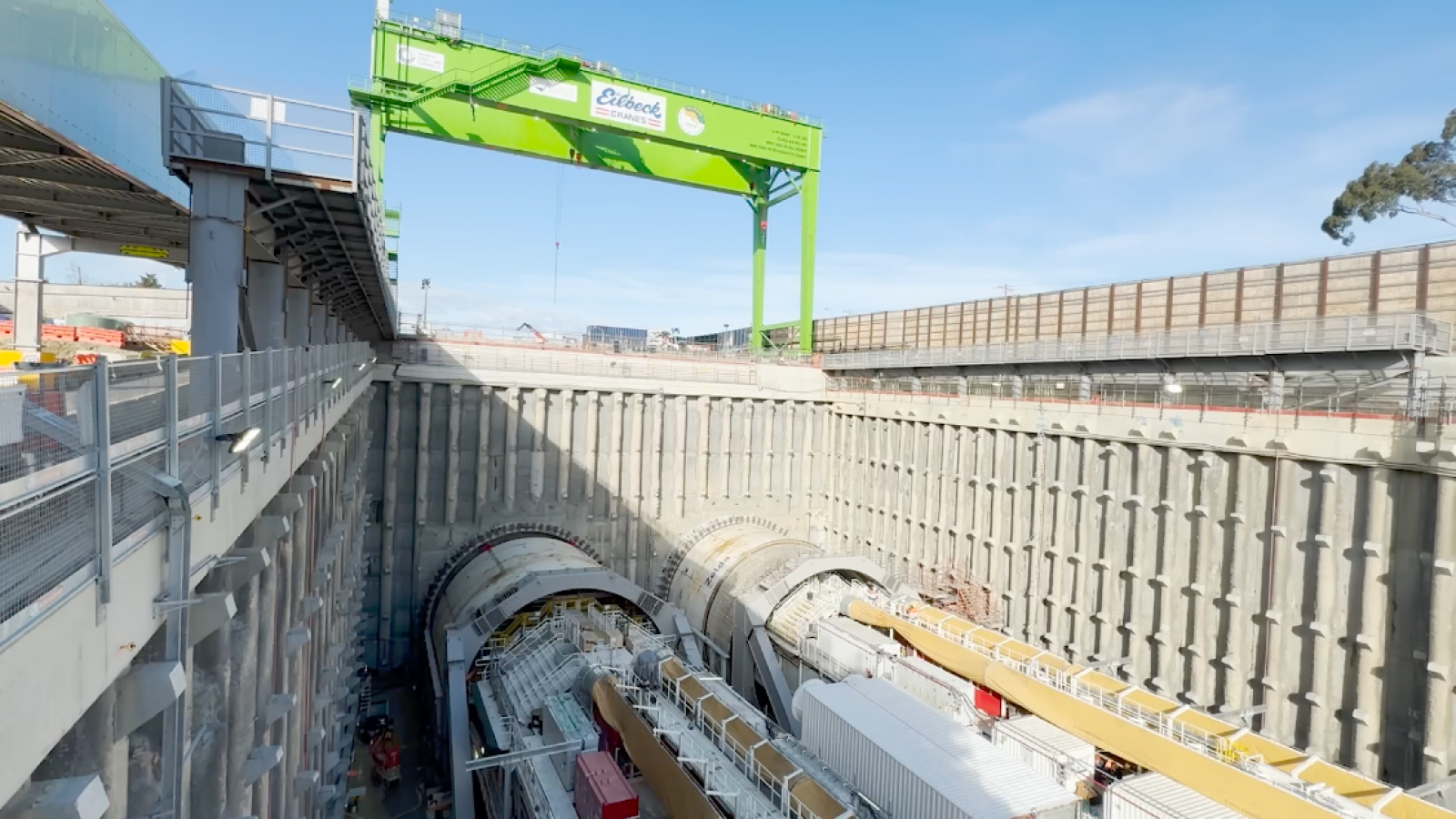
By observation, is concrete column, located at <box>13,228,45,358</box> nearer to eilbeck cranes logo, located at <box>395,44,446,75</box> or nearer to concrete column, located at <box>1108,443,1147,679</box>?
eilbeck cranes logo, located at <box>395,44,446,75</box>

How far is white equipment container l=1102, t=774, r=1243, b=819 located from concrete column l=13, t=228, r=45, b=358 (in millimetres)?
16547

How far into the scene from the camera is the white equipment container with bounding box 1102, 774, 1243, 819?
941 cm

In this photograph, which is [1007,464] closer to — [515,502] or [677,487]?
[677,487]

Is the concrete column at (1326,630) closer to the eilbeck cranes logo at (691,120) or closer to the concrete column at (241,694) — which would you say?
the concrete column at (241,694)

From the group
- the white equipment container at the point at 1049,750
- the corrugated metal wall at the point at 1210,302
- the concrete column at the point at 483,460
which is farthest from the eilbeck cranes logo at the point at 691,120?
the white equipment container at the point at 1049,750

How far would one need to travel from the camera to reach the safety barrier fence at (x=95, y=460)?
235 cm

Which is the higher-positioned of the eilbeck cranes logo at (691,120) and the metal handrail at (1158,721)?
the eilbeck cranes logo at (691,120)

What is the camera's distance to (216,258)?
7.16m

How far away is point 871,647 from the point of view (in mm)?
15234

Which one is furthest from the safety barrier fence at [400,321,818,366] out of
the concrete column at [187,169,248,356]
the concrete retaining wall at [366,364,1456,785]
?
the concrete column at [187,169,248,356]

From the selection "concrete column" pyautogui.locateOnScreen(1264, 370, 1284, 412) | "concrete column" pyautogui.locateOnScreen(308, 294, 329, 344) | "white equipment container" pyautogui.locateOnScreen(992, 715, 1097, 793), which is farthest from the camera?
"concrete column" pyautogui.locateOnScreen(1264, 370, 1284, 412)

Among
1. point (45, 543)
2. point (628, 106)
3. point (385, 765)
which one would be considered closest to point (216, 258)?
point (45, 543)

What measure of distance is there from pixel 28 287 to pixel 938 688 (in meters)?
16.3

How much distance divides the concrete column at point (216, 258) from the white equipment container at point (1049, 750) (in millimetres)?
10988
